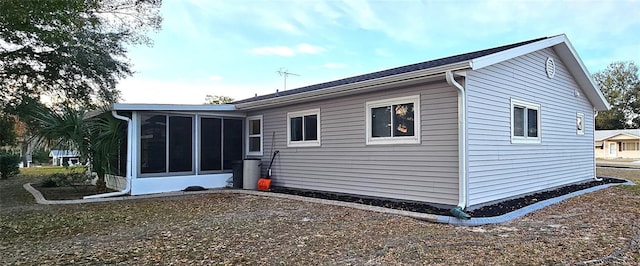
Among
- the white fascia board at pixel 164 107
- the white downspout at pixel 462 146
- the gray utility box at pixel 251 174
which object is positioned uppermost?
the white fascia board at pixel 164 107

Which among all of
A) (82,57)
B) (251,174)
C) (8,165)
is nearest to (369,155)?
(251,174)

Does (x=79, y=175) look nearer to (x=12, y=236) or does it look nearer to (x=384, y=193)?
(x=12, y=236)

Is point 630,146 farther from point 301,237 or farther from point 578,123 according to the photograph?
point 301,237

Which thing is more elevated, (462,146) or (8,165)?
(462,146)

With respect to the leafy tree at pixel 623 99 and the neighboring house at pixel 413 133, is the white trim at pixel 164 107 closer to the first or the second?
the neighboring house at pixel 413 133

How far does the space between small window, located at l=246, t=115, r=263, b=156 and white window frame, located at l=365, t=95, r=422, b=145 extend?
367cm

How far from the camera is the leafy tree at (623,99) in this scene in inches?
1608

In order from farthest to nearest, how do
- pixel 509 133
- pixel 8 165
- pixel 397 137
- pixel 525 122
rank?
1. pixel 8 165
2. pixel 525 122
3. pixel 509 133
4. pixel 397 137

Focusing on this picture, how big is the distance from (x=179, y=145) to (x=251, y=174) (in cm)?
190

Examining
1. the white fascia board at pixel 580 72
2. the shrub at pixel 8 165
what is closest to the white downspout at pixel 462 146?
the white fascia board at pixel 580 72

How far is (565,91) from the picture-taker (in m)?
9.48

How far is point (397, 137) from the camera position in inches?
278

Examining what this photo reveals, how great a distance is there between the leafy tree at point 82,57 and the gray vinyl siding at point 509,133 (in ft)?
26.5

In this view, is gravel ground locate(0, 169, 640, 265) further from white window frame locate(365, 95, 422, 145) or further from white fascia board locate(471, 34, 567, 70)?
white fascia board locate(471, 34, 567, 70)
